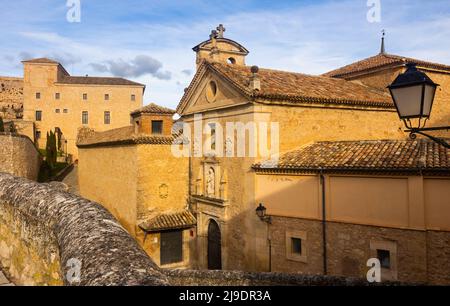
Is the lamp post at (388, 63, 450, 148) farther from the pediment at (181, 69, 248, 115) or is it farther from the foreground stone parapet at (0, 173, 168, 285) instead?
the pediment at (181, 69, 248, 115)

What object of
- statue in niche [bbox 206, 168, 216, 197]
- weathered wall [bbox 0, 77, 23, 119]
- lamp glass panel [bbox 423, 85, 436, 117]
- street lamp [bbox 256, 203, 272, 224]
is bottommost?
street lamp [bbox 256, 203, 272, 224]

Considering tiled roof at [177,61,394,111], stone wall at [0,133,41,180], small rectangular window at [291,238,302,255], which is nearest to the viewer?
small rectangular window at [291,238,302,255]

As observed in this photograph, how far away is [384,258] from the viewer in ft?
34.0

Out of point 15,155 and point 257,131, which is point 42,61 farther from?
point 257,131

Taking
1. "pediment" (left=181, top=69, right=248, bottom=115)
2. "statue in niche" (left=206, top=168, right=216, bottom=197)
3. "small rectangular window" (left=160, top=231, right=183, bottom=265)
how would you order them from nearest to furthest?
"pediment" (left=181, top=69, right=248, bottom=115), "statue in niche" (left=206, top=168, right=216, bottom=197), "small rectangular window" (left=160, top=231, right=183, bottom=265)

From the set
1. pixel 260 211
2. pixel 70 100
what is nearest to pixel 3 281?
pixel 260 211

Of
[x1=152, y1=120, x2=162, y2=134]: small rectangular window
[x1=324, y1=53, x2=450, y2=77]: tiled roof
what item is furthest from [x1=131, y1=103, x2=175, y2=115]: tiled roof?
→ [x1=324, y1=53, x2=450, y2=77]: tiled roof

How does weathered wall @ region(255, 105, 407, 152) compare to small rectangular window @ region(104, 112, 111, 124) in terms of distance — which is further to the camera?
small rectangular window @ region(104, 112, 111, 124)

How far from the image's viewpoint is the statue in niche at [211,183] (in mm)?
16094

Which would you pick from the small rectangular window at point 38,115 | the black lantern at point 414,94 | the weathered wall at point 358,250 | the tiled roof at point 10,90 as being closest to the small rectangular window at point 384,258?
the weathered wall at point 358,250

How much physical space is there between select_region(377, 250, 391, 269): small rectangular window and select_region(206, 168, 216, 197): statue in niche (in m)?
7.63

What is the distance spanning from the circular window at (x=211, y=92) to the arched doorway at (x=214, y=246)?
18.7 ft

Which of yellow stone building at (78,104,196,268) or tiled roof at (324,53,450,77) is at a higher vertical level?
tiled roof at (324,53,450,77)

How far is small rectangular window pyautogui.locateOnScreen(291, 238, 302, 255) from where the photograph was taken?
39.9 ft
